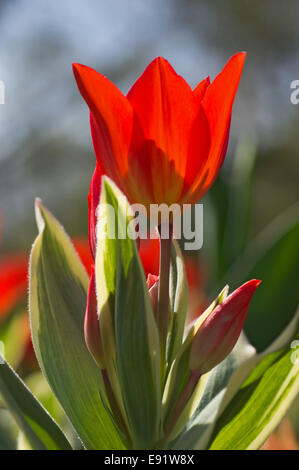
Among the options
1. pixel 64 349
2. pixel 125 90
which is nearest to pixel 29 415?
pixel 64 349

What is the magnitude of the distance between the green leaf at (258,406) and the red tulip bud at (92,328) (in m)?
0.07

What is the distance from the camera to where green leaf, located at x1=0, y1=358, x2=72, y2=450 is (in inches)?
12.0

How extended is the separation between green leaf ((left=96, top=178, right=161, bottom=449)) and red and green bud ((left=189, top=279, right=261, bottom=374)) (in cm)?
2

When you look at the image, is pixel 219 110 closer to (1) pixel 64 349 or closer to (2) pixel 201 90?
(2) pixel 201 90

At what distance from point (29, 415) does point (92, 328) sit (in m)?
0.06

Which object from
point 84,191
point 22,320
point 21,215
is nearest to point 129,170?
point 22,320

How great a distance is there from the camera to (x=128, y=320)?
0.29 meters

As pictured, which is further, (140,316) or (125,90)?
(125,90)

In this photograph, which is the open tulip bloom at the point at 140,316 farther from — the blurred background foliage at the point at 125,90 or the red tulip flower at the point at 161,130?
the blurred background foliage at the point at 125,90

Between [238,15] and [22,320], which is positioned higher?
[238,15]

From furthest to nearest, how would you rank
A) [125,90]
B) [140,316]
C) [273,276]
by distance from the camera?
[125,90] → [273,276] → [140,316]
